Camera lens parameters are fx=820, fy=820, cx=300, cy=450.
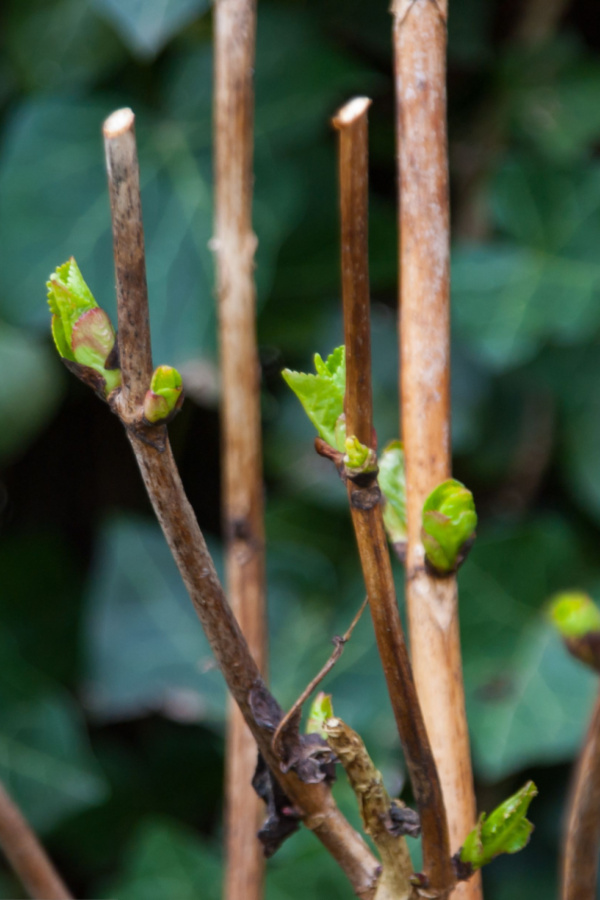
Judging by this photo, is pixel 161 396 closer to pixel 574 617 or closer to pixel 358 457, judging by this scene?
pixel 358 457

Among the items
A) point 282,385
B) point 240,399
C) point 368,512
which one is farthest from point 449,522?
point 282,385

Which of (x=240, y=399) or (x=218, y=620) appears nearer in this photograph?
(x=218, y=620)

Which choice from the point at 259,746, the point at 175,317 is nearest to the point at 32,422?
the point at 175,317

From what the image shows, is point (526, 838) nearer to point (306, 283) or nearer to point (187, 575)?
point (187, 575)

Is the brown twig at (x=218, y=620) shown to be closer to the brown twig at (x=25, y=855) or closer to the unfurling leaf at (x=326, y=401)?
the unfurling leaf at (x=326, y=401)

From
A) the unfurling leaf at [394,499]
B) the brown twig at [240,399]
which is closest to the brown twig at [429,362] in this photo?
the unfurling leaf at [394,499]
